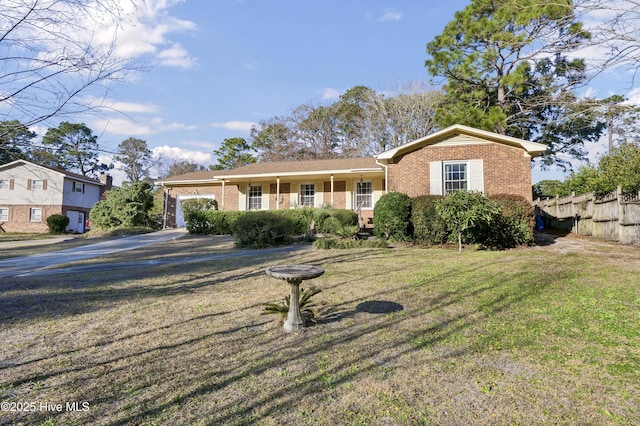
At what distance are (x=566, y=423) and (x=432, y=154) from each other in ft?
40.8

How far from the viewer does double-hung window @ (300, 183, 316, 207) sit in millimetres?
19734

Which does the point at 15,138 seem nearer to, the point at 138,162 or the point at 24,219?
the point at 24,219

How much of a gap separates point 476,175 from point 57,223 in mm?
28555

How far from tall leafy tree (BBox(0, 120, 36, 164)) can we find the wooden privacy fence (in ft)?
47.9

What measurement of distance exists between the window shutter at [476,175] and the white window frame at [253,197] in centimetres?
1203

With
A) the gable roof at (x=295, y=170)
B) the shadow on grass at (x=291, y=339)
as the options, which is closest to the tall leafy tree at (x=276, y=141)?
the gable roof at (x=295, y=170)

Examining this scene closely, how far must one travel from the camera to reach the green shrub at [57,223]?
24969 mm

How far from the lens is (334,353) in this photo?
135 inches

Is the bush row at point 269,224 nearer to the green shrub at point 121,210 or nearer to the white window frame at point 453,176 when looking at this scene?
the white window frame at point 453,176

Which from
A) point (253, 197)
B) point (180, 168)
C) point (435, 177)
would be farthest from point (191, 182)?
point (180, 168)

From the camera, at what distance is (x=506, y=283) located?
6125mm

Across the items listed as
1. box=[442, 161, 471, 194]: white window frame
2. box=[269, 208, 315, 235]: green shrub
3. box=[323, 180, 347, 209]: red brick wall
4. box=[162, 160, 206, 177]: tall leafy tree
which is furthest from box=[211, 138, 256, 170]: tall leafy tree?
box=[442, 161, 471, 194]: white window frame

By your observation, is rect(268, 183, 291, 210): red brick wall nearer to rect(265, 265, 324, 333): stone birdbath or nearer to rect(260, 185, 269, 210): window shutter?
rect(260, 185, 269, 210): window shutter

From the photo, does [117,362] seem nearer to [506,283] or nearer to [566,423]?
[566,423]
